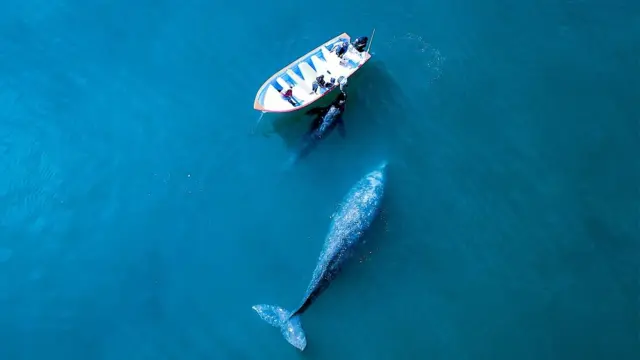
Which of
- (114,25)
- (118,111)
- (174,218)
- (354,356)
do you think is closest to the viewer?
(354,356)

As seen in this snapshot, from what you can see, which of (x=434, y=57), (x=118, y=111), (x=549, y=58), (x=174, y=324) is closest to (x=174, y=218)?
(x=174, y=324)

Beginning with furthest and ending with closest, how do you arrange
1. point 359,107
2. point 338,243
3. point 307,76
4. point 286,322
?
1. point 359,107
2. point 307,76
3. point 338,243
4. point 286,322

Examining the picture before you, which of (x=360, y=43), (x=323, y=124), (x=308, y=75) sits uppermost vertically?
(x=360, y=43)

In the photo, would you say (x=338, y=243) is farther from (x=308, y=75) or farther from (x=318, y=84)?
(x=308, y=75)

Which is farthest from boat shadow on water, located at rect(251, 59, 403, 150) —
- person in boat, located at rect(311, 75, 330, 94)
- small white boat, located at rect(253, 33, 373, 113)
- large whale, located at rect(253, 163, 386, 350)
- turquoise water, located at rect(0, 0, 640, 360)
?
large whale, located at rect(253, 163, 386, 350)

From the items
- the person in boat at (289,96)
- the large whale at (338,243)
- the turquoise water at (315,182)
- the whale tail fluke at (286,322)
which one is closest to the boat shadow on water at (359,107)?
the turquoise water at (315,182)

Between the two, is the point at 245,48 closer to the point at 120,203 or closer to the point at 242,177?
the point at 242,177

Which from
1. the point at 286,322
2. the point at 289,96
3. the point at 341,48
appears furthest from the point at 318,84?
the point at 286,322
